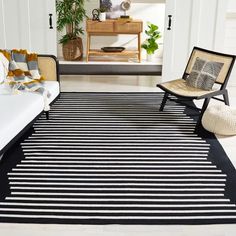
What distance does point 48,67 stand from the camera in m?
4.75

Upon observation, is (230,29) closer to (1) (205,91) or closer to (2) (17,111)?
(1) (205,91)

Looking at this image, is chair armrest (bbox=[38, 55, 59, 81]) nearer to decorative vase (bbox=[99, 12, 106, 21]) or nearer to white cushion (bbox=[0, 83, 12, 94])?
white cushion (bbox=[0, 83, 12, 94])

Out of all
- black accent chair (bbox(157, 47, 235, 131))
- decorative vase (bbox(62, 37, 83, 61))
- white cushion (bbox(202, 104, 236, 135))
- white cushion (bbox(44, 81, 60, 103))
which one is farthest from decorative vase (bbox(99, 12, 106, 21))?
white cushion (bbox(202, 104, 236, 135))

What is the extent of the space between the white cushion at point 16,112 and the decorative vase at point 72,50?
2.55 meters

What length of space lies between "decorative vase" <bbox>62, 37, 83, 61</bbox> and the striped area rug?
78.1 inches

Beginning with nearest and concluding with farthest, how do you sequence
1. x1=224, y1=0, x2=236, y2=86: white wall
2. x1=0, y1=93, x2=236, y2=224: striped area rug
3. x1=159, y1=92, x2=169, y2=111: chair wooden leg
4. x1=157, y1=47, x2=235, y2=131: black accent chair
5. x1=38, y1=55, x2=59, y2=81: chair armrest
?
x1=0, y1=93, x2=236, y2=224: striped area rug, x1=157, y1=47, x2=235, y2=131: black accent chair, x1=38, y1=55, x2=59, y2=81: chair armrest, x1=159, y1=92, x2=169, y2=111: chair wooden leg, x1=224, y1=0, x2=236, y2=86: white wall

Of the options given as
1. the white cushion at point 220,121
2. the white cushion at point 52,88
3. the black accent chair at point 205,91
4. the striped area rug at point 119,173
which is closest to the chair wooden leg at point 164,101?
the black accent chair at point 205,91

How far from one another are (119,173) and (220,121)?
4.35 ft

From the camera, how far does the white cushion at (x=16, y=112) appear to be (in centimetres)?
326

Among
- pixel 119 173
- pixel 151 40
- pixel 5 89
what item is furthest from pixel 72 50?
pixel 119 173

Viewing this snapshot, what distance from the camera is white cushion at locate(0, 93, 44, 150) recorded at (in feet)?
10.7

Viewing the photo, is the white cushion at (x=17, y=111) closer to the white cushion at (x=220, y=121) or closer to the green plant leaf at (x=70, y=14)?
the white cushion at (x=220, y=121)

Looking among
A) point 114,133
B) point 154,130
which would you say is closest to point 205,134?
point 154,130

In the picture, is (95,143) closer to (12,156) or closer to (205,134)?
(12,156)
